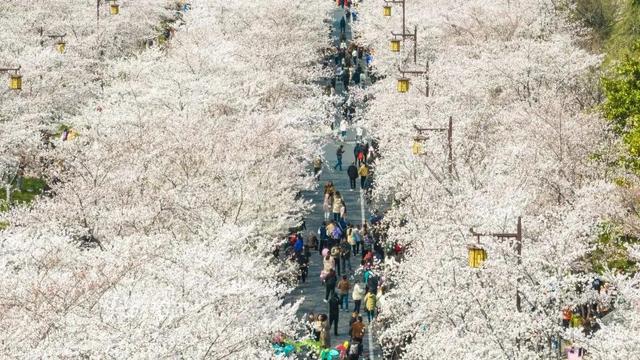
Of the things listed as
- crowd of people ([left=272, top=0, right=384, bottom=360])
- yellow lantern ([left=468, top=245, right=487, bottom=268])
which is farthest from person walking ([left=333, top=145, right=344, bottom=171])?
yellow lantern ([left=468, top=245, right=487, bottom=268])

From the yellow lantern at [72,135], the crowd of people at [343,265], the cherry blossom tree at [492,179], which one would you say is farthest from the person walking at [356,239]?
the yellow lantern at [72,135]

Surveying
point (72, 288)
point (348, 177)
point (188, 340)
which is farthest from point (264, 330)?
point (348, 177)

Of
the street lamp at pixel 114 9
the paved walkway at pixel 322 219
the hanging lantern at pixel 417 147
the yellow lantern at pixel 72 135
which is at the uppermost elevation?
the street lamp at pixel 114 9

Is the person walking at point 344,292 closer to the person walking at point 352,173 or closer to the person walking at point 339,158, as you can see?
the person walking at point 352,173

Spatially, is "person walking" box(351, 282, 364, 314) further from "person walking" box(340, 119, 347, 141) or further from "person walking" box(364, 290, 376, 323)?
"person walking" box(340, 119, 347, 141)

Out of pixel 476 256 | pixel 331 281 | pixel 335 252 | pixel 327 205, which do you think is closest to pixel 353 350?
pixel 331 281
